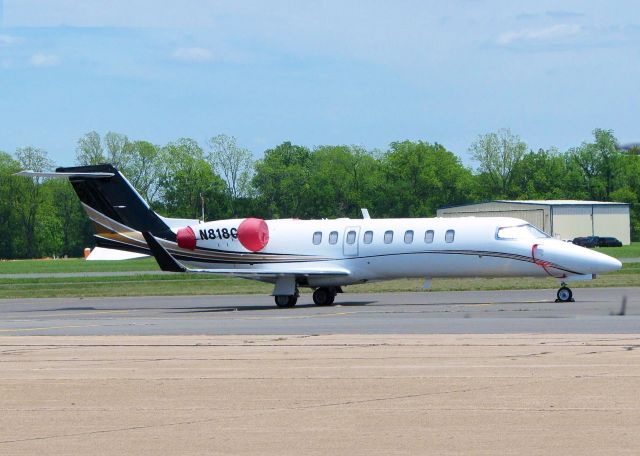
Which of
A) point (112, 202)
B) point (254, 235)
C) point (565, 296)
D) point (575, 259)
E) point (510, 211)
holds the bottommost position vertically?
point (565, 296)

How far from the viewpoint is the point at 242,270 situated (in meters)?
34.3

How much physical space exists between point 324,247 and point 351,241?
0.88m

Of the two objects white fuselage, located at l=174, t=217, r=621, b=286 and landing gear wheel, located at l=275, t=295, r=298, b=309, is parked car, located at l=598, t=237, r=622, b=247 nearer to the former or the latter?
white fuselage, located at l=174, t=217, r=621, b=286

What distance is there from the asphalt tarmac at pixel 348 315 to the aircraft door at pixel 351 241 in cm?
155

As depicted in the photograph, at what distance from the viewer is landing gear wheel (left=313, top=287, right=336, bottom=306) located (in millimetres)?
34469

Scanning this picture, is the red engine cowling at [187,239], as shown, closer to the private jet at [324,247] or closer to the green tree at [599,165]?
the private jet at [324,247]

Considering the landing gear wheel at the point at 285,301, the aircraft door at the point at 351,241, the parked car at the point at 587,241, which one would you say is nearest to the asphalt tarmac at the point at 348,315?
the landing gear wheel at the point at 285,301

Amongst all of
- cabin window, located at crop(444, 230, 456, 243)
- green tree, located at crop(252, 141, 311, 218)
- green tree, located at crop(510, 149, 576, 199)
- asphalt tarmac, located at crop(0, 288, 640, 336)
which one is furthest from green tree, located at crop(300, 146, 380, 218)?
cabin window, located at crop(444, 230, 456, 243)

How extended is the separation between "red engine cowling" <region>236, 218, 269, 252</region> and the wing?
32.0 inches

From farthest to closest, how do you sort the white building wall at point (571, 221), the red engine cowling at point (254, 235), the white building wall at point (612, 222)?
the white building wall at point (612, 222), the white building wall at point (571, 221), the red engine cowling at point (254, 235)

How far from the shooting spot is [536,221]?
9556 centimetres

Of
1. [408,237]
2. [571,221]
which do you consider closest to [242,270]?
[408,237]

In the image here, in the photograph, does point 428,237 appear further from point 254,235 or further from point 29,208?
point 29,208

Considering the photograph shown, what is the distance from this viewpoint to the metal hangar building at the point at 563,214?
9531 cm
